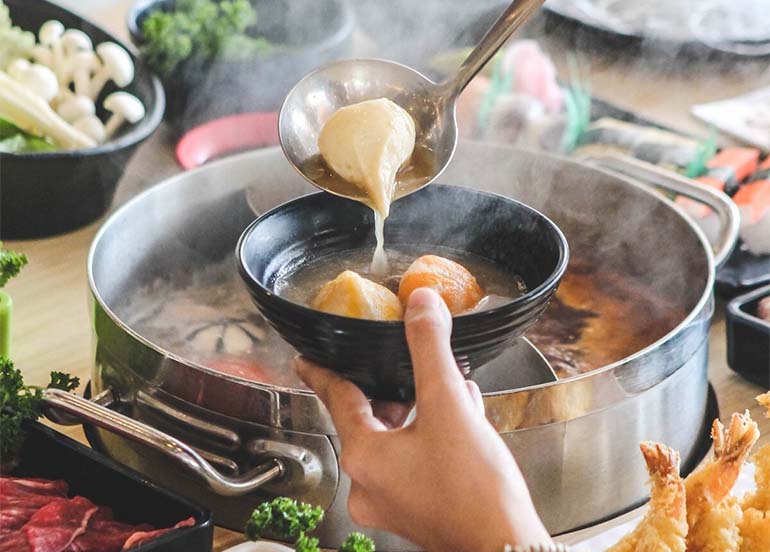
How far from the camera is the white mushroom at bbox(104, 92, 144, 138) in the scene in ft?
7.63

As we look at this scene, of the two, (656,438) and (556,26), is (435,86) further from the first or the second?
(556,26)

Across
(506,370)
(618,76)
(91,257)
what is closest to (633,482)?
(506,370)

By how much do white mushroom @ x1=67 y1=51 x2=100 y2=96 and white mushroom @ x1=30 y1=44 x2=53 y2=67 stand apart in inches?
2.3

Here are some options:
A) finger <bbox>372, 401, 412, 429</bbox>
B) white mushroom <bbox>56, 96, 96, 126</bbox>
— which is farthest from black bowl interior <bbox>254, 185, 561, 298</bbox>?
white mushroom <bbox>56, 96, 96, 126</bbox>

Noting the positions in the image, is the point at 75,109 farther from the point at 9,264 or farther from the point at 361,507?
the point at 361,507

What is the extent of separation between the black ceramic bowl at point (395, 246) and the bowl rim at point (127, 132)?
893mm

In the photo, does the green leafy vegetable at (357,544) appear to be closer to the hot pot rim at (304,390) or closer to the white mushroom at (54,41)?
the hot pot rim at (304,390)

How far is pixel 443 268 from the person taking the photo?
4.08 feet

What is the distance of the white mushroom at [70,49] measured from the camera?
2439mm

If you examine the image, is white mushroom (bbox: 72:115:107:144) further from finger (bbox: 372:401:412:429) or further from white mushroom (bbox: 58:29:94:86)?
finger (bbox: 372:401:412:429)

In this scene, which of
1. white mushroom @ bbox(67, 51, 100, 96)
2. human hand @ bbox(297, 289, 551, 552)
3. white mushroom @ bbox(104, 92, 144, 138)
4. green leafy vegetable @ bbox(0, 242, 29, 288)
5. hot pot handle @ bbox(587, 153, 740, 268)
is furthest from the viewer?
white mushroom @ bbox(67, 51, 100, 96)

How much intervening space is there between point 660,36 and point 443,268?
221cm

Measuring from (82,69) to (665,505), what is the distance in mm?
1816

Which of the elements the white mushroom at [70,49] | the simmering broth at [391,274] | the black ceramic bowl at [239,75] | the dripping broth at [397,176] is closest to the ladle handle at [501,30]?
the dripping broth at [397,176]
